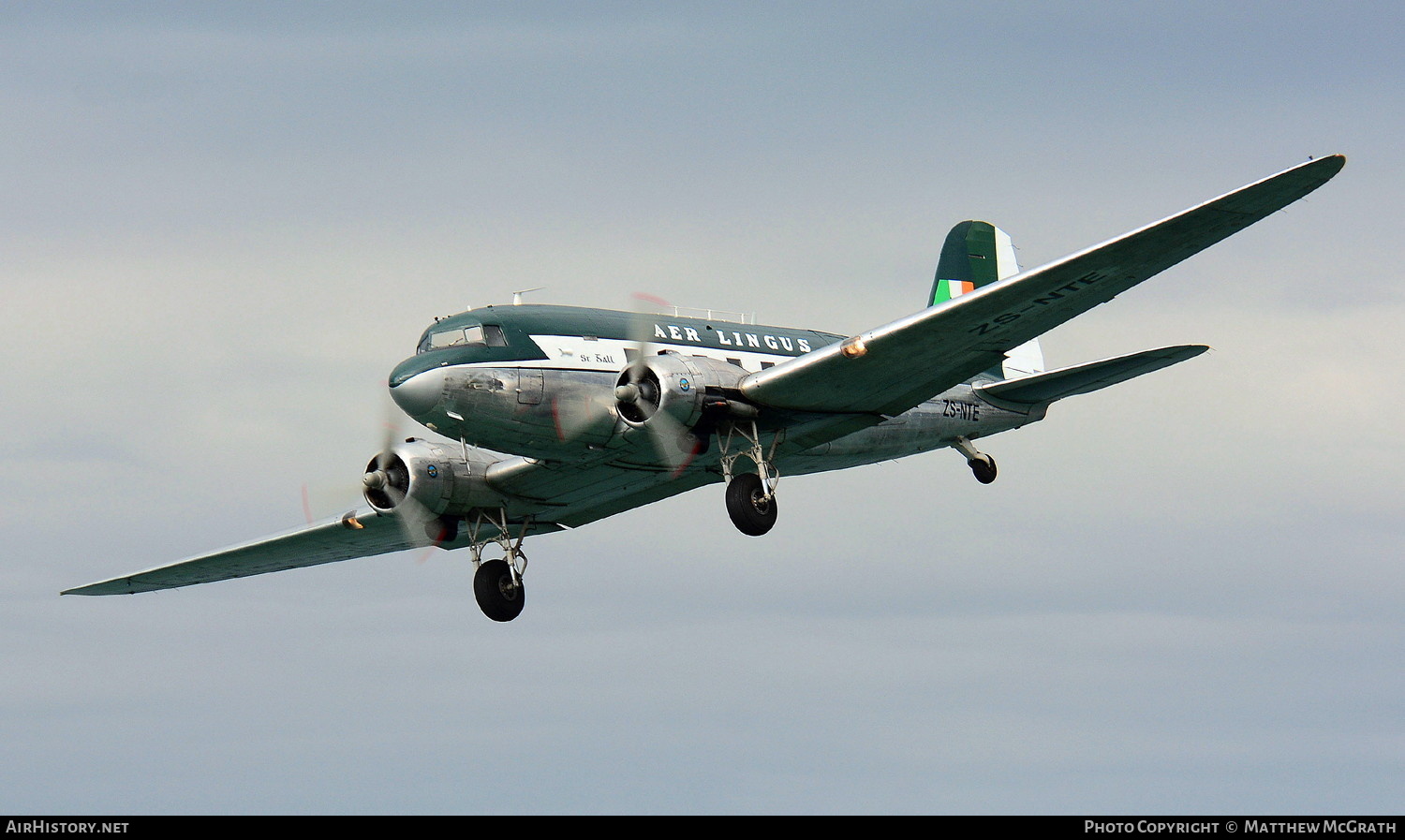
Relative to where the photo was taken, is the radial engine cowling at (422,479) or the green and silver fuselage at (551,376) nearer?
the green and silver fuselage at (551,376)

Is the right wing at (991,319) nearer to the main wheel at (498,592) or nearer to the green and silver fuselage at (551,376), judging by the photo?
the green and silver fuselage at (551,376)

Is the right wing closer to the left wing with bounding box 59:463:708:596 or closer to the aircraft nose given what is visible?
the left wing with bounding box 59:463:708:596

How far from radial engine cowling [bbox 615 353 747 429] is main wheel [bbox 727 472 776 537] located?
1.26 meters

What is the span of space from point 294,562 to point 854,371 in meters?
13.5

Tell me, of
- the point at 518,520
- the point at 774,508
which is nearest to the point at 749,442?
the point at 774,508

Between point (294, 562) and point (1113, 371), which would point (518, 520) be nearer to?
point (294, 562)

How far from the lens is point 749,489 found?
23.7 m

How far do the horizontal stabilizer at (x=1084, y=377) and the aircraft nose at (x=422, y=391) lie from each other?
10.3 m

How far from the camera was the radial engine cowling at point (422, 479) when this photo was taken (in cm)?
2659

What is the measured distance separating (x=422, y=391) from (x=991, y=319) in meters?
8.27

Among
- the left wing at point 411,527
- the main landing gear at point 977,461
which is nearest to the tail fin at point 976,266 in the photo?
the main landing gear at point 977,461

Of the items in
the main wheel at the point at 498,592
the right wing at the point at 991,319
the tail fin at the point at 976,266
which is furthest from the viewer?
the tail fin at the point at 976,266

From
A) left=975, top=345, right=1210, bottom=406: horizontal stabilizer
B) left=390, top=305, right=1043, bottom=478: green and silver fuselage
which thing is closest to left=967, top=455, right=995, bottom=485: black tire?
left=975, top=345, right=1210, bottom=406: horizontal stabilizer

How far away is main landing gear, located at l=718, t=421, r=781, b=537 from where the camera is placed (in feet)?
77.4
